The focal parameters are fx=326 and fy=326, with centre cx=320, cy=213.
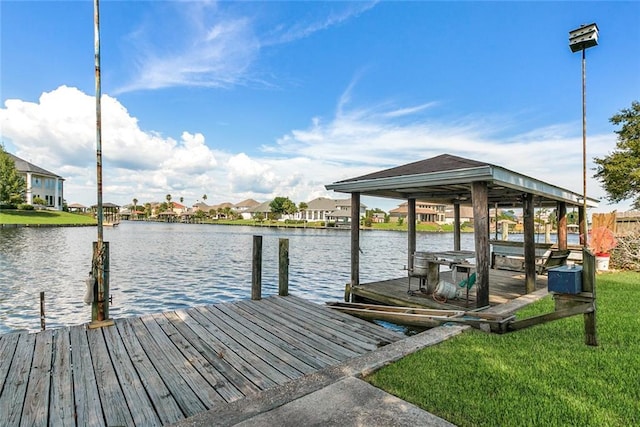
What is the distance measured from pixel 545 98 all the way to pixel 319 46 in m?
11.5

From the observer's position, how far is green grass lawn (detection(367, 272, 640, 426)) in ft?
8.13

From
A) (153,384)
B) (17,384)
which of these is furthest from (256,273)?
(17,384)

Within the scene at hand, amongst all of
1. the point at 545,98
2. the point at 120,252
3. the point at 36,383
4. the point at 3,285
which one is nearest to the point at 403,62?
the point at 545,98

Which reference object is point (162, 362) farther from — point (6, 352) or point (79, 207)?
point (79, 207)

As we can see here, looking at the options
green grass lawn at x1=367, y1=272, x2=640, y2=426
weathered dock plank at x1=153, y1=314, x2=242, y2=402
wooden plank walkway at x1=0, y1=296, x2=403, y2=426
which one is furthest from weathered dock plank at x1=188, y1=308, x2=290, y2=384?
green grass lawn at x1=367, y1=272, x2=640, y2=426

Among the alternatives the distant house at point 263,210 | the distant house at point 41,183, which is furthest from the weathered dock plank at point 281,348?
the distant house at point 263,210

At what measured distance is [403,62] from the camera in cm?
1614

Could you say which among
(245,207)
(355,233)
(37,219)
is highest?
(245,207)

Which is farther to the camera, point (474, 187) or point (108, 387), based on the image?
point (474, 187)

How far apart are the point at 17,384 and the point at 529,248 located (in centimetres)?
1014

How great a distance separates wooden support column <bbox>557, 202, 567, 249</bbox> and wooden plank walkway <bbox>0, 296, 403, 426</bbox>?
468 inches

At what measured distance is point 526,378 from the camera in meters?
3.08

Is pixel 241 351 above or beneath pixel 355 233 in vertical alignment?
beneath

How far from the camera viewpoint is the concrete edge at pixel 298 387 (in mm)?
2535
